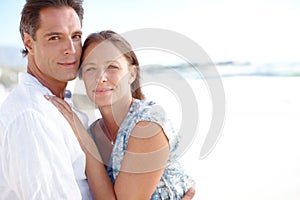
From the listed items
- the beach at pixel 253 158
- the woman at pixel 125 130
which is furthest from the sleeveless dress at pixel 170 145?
the beach at pixel 253 158

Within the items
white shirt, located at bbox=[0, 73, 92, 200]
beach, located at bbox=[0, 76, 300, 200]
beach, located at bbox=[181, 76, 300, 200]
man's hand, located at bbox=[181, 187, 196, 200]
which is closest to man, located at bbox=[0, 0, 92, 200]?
white shirt, located at bbox=[0, 73, 92, 200]

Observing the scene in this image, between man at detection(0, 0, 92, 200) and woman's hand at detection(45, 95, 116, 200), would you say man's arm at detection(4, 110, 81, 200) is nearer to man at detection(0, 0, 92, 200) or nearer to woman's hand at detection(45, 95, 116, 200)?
man at detection(0, 0, 92, 200)

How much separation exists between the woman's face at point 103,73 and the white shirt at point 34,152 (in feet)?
1.08

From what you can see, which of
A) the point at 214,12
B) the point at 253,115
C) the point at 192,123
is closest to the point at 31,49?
the point at 192,123

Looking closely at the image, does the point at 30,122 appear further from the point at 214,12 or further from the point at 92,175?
the point at 214,12

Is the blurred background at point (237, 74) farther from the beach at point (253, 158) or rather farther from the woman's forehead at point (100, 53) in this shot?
the woman's forehead at point (100, 53)

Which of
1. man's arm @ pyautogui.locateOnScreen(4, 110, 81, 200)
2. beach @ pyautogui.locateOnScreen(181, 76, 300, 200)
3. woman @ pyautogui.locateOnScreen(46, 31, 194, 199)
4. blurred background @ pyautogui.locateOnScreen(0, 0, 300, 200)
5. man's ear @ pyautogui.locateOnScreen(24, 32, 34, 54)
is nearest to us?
man's arm @ pyautogui.locateOnScreen(4, 110, 81, 200)

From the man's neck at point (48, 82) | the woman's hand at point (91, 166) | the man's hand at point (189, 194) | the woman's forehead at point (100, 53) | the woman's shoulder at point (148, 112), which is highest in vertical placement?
the woman's forehead at point (100, 53)

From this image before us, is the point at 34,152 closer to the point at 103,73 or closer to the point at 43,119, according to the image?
the point at 43,119

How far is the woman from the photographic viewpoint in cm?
172

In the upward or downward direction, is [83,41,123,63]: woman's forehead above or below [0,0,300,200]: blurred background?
above

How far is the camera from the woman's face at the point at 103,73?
74.1 inches

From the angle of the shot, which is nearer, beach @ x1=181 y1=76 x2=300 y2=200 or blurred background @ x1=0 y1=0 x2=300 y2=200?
beach @ x1=181 y1=76 x2=300 y2=200

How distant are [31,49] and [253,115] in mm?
6990
